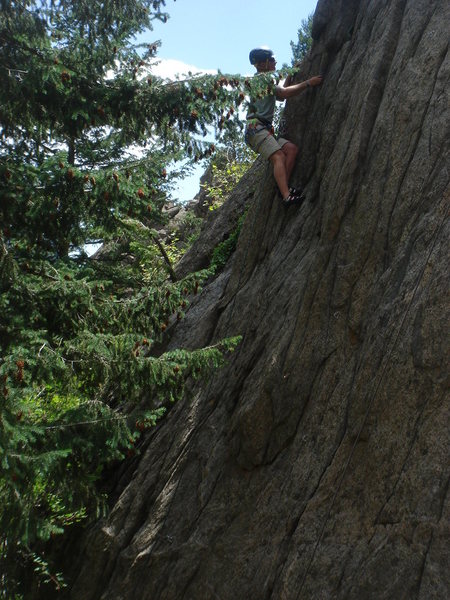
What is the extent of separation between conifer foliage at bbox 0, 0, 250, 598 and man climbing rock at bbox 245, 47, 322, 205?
1192mm

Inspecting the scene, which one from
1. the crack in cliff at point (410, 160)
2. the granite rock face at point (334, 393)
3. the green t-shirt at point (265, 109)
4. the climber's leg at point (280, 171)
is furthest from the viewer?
the green t-shirt at point (265, 109)

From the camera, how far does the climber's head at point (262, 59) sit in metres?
10.9

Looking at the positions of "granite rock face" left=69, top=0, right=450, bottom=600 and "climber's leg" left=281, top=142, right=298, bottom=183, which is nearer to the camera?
"granite rock face" left=69, top=0, right=450, bottom=600

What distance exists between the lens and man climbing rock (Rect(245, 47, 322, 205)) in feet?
33.6

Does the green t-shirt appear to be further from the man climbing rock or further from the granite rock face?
the granite rock face

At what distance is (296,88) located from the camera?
34.6 feet

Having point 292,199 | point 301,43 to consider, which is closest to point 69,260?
point 292,199

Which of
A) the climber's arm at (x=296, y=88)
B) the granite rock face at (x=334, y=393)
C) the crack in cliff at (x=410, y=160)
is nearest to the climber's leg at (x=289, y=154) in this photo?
the granite rock face at (x=334, y=393)

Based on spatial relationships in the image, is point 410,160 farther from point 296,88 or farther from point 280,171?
point 296,88

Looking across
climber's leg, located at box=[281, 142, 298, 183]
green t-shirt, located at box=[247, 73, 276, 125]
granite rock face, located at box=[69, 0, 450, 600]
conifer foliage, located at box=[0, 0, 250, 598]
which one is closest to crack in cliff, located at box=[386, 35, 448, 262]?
granite rock face, located at box=[69, 0, 450, 600]

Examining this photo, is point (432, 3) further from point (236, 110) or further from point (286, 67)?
point (236, 110)

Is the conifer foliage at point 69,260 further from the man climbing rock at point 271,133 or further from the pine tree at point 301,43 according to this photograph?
the pine tree at point 301,43

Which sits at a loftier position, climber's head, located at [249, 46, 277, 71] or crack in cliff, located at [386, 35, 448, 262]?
climber's head, located at [249, 46, 277, 71]

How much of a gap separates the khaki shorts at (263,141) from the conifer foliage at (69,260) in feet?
3.80
